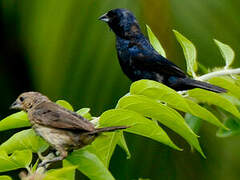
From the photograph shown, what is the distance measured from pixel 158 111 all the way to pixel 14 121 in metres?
0.36

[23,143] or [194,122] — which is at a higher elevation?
[23,143]

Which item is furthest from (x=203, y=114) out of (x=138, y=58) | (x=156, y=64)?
(x=138, y=58)

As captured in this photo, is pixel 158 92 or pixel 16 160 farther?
pixel 158 92

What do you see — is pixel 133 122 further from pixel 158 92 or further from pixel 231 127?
pixel 231 127

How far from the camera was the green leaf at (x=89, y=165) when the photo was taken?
1059 millimetres

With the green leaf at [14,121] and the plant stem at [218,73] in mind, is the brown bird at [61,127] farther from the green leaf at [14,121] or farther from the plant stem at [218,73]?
the plant stem at [218,73]

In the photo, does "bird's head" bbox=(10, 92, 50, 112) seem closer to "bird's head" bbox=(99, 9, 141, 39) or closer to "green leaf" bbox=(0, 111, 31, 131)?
"green leaf" bbox=(0, 111, 31, 131)

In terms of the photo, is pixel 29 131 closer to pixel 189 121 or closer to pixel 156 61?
pixel 189 121

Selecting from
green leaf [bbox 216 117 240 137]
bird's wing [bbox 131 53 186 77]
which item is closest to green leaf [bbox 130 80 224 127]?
green leaf [bbox 216 117 240 137]

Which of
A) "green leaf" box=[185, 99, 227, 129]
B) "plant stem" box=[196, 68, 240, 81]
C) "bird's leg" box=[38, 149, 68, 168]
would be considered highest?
"bird's leg" box=[38, 149, 68, 168]

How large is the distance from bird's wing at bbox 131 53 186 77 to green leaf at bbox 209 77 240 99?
585 millimetres

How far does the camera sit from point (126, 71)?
2.54m

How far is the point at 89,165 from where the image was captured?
1089 mm

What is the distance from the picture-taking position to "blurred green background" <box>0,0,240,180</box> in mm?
Answer: 3145
